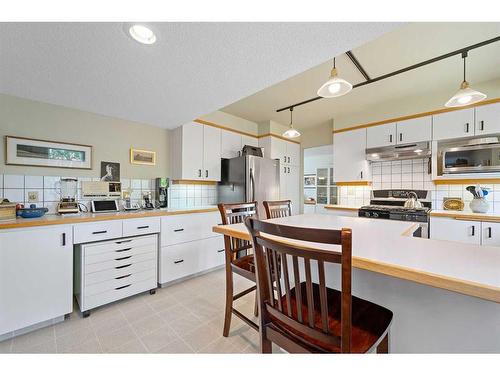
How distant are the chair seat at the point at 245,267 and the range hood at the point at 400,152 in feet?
8.88

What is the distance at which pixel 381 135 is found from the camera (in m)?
3.19

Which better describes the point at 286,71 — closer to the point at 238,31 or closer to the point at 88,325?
the point at 238,31

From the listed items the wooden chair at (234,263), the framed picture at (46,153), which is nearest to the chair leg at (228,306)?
the wooden chair at (234,263)

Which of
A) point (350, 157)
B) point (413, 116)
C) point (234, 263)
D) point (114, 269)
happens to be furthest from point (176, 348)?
point (413, 116)

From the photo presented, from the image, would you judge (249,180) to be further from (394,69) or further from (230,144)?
(394,69)

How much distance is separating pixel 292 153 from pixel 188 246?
9.35ft

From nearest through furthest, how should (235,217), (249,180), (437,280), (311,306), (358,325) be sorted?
(437,280), (311,306), (358,325), (235,217), (249,180)

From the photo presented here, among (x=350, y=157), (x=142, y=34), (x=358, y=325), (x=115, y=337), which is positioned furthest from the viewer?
(x=350, y=157)

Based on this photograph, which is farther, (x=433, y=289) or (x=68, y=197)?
(x=68, y=197)

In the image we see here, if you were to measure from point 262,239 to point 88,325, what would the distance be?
187 cm

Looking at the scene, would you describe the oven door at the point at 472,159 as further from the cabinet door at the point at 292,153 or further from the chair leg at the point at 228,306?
the chair leg at the point at 228,306

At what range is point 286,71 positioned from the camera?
61.7 inches
